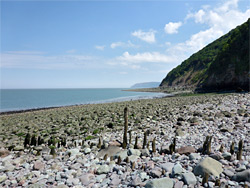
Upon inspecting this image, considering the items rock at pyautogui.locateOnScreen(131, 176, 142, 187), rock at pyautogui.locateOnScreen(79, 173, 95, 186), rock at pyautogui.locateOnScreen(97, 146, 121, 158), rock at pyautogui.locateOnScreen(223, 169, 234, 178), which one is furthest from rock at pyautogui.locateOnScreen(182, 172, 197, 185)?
rock at pyautogui.locateOnScreen(97, 146, 121, 158)

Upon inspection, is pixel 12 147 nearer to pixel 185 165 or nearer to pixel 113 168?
pixel 113 168

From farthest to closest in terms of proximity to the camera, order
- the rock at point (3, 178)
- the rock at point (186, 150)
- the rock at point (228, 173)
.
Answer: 1. the rock at point (186, 150)
2. the rock at point (3, 178)
3. the rock at point (228, 173)

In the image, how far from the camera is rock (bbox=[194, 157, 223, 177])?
5.49 metres

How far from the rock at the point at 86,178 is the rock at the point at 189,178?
340 centimetres

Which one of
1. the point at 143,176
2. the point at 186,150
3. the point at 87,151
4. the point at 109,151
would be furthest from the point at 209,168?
the point at 87,151

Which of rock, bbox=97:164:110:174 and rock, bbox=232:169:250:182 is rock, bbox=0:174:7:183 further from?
rock, bbox=232:169:250:182

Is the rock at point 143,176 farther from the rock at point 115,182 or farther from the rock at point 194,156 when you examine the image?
the rock at point 194,156

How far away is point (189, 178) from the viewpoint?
532 centimetres

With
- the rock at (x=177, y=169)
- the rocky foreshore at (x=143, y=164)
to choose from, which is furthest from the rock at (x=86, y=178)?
the rock at (x=177, y=169)

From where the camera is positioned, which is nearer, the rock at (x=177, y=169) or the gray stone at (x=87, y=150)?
the rock at (x=177, y=169)

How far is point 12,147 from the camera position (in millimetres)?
10336

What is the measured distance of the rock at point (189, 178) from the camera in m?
5.22

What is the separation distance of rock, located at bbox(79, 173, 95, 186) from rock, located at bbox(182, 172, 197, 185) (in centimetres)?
340

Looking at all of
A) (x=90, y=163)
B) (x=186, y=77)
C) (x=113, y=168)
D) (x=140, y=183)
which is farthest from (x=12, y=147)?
(x=186, y=77)
